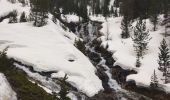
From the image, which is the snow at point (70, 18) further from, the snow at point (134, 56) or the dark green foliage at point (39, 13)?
the dark green foliage at point (39, 13)

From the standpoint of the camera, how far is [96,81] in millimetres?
43500

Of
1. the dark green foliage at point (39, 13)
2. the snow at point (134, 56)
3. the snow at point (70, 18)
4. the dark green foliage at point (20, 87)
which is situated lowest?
the snow at point (134, 56)

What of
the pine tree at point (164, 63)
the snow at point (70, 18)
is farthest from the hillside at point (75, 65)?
the snow at point (70, 18)

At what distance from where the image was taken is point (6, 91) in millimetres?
22156

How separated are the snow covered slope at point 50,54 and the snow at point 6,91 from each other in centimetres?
1670

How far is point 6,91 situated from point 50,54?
81.8ft

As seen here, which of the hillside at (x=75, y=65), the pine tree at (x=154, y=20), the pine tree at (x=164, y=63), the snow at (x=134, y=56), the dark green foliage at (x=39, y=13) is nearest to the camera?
the hillside at (x=75, y=65)

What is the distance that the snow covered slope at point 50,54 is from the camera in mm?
41656

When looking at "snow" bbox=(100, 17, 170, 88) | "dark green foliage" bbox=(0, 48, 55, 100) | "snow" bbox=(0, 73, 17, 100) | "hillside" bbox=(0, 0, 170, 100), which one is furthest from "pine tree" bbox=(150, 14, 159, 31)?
"snow" bbox=(0, 73, 17, 100)

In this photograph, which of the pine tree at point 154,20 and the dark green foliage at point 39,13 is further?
the pine tree at point 154,20

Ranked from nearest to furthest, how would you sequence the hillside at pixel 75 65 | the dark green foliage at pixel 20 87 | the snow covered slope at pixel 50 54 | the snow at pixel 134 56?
the dark green foliage at pixel 20 87 < the hillside at pixel 75 65 < the snow covered slope at pixel 50 54 < the snow at pixel 134 56

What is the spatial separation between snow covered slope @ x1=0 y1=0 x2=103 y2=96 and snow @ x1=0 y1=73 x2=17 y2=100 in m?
16.7

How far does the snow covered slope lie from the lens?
41.7 meters

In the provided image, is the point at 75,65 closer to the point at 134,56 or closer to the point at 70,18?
the point at 134,56
